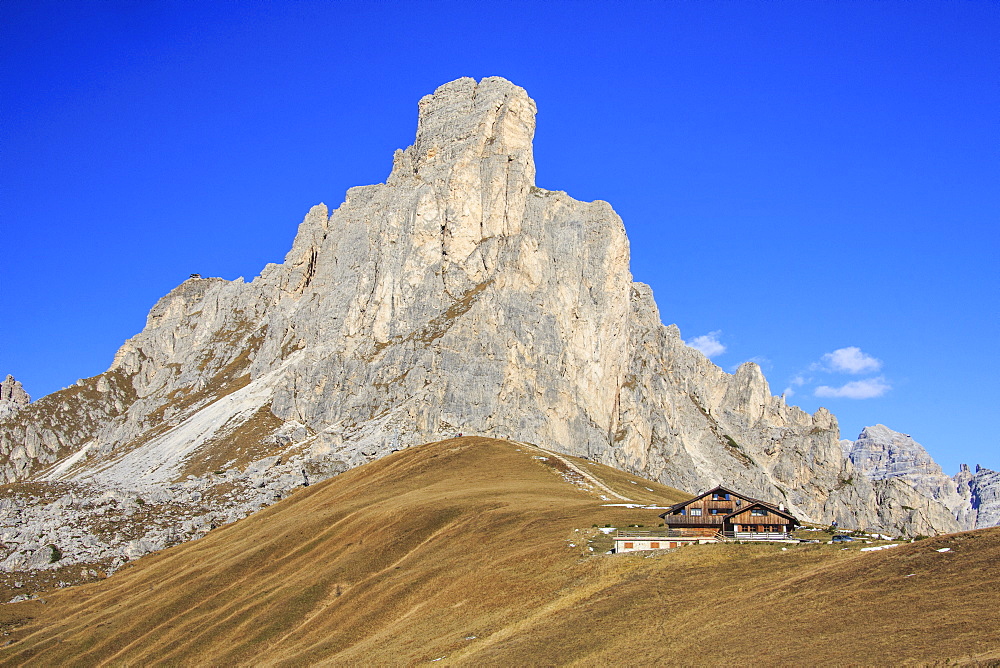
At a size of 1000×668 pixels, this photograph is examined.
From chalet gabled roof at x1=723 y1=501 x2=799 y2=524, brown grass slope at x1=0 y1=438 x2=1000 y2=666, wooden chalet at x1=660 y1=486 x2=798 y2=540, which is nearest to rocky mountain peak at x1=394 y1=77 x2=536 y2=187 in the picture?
brown grass slope at x1=0 y1=438 x2=1000 y2=666

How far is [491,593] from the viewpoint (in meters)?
57.6

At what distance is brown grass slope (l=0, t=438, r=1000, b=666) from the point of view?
126ft

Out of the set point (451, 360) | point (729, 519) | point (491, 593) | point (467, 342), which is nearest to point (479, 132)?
point (467, 342)

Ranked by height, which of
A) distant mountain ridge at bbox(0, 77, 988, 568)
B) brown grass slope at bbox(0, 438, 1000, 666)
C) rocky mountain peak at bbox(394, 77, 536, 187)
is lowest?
brown grass slope at bbox(0, 438, 1000, 666)

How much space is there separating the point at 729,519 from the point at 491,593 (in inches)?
731

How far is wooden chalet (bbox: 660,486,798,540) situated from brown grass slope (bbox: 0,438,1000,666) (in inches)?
212

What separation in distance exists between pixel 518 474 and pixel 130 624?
4302cm

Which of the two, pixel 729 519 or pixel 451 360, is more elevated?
pixel 451 360

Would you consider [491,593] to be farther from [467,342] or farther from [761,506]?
[467,342]

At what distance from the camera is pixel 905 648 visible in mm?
33438

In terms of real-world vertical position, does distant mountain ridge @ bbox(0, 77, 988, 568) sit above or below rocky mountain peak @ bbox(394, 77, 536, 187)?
below

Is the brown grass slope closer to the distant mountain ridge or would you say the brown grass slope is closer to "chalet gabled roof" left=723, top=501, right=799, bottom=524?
"chalet gabled roof" left=723, top=501, right=799, bottom=524

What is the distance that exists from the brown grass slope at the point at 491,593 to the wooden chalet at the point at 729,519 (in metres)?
5.37

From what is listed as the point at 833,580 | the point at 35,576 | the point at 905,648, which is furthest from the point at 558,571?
the point at 35,576
